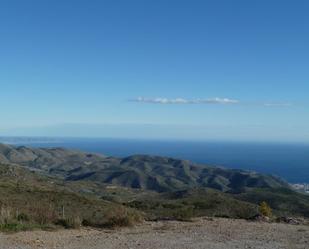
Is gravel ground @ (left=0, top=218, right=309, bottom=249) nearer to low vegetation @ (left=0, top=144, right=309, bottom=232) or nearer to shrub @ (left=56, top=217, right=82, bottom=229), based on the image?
shrub @ (left=56, top=217, right=82, bottom=229)

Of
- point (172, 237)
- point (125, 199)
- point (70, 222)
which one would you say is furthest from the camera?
point (125, 199)

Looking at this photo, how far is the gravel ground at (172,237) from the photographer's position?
14.5 meters

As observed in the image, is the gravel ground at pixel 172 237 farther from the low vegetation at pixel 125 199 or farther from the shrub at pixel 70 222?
the low vegetation at pixel 125 199

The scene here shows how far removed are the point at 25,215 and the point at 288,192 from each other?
10132 centimetres

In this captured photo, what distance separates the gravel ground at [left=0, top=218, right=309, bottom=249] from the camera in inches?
571

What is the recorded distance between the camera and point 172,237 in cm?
1602

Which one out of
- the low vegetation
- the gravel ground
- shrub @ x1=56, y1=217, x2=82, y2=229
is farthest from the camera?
the low vegetation

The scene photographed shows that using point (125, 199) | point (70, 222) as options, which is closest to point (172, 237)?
point (70, 222)

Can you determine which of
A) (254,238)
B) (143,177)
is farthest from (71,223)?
(143,177)

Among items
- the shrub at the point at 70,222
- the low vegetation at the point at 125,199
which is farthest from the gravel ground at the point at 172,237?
the low vegetation at the point at 125,199

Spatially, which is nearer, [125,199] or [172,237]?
[172,237]

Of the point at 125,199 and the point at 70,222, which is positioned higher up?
the point at 70,222

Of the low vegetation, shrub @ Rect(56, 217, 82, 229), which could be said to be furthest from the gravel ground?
the low vegetation

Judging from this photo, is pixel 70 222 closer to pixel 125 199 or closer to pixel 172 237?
pixel 172 237
